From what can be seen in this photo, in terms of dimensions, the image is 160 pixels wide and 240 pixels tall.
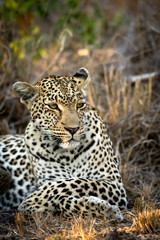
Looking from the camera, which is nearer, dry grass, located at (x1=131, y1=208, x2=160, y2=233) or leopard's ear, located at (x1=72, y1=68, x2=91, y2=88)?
dry grass, located at (x1=131, y1=208, x2=160, y2=233)

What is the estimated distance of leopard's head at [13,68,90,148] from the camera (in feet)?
17.8

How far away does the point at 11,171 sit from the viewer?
6.63 m

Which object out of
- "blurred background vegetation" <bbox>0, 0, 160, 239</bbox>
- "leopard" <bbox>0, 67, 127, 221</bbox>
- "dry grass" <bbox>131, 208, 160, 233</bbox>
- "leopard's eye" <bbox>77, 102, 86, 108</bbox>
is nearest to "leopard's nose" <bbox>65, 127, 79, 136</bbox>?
"leopard" <bbox>0, 67, 127, 221</bbox>

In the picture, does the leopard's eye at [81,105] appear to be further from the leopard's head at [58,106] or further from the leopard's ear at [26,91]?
the leopard's ear at [26,91]

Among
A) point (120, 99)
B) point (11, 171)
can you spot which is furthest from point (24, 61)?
point (11, 171)

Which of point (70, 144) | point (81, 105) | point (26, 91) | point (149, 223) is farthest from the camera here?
point (26, 91)

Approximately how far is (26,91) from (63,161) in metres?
1.05

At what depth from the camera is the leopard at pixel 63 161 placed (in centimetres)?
541

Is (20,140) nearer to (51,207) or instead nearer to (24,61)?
(51,207)

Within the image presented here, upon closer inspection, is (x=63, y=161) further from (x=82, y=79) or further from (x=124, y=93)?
(x=124, y=93)

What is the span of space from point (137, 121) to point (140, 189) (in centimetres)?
181

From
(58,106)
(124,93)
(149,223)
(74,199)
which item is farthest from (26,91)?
(124,93)

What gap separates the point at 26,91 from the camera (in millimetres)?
5887

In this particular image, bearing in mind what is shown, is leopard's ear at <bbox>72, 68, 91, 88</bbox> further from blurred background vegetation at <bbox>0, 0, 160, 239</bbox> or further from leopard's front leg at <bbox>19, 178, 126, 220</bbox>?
blurred background vegetation at <bbox>0, 0, 160, 239</bbox>
